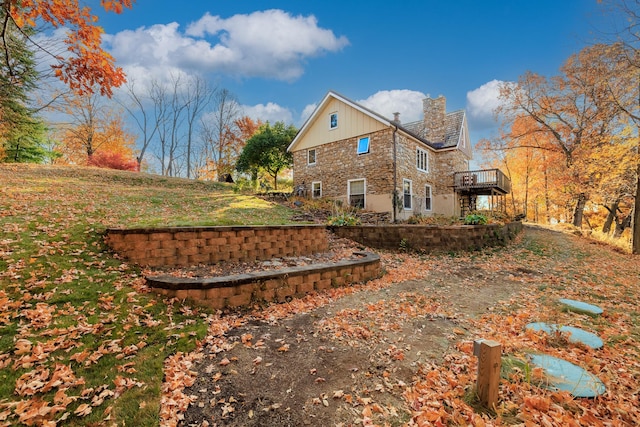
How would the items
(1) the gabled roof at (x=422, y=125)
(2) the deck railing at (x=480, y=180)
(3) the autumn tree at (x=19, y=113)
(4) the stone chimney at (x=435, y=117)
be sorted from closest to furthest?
1. (3) the autumn tree at (x=19, y=113)
2. (1) the gabled roof at (x=422, y=125)
3. (2) the deck railing at (x=480, y=180)
4. (4) the stone chimney at (x=435, y=117)

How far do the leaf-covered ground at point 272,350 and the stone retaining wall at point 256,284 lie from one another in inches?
8.2

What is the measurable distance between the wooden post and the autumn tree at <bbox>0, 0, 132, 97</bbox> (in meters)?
6.35

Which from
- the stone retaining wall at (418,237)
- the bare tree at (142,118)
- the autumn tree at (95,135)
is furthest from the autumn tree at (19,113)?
the stone retaining wall at (418,237)

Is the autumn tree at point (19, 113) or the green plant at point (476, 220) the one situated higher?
the autumn tree at point (19, 113)

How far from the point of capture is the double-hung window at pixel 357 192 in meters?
15.1

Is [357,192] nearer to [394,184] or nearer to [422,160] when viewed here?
[394,184]

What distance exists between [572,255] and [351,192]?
9.66 m

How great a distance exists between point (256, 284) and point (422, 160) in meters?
14.8

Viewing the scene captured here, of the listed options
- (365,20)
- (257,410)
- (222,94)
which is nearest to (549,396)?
(257,410)

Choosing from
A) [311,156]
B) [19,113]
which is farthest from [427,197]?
[19,113]

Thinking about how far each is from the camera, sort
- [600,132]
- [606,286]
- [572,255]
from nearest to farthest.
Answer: [606,286]
[572,255]
[600,132]

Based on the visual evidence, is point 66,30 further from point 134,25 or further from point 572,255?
point 572,255

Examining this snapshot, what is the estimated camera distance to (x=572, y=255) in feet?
31.7

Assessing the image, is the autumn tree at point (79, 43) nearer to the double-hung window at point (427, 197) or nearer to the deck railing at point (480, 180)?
the double-hung window at point (427, 197)
